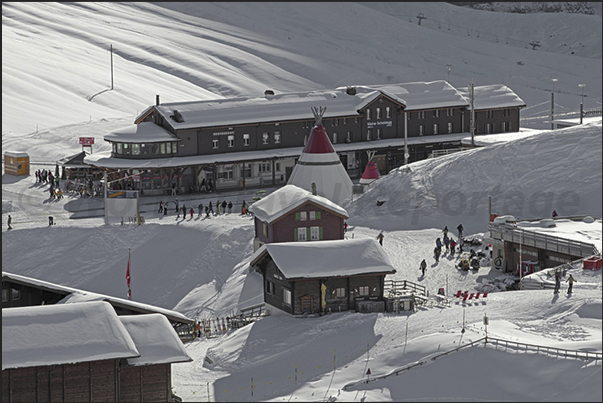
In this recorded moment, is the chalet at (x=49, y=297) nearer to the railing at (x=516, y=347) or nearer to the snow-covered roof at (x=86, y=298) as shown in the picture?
the snow-covered roof at (x=86, y=298)

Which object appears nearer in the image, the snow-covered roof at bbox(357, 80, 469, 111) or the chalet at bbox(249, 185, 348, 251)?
the chalet at bbox(249, 185, 348, 251)

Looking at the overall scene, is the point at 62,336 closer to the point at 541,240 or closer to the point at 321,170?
the point at 541,240

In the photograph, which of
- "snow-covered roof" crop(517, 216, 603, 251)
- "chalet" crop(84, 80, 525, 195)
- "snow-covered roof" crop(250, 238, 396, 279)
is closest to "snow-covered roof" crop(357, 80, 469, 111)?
"chalet" crop(84, 80, 525, 195)

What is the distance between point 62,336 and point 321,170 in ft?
120

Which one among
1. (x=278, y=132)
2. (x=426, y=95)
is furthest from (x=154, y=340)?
(x=426, y=95)

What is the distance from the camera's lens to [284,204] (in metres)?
56.5

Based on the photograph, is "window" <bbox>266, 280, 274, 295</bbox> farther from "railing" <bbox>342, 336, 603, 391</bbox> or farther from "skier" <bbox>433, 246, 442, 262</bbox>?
"railing" <bbox>342, 336, 603, 391</bbox>

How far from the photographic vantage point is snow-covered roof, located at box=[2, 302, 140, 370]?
117 feet

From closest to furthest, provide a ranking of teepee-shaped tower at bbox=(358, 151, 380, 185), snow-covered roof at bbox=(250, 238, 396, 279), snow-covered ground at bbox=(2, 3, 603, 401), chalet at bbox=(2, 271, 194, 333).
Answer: snow-covered ground at bbox=(2, 3, 603, 401) < chalet at bbox=(2, 271, 194, 333) < snow-covered roof at bbox=(250, 238, 396, 279) < teepee-shaped tower at bbox=(358, 151, 380, 185)

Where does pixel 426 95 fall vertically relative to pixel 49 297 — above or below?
above

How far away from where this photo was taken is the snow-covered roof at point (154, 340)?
1464 inches

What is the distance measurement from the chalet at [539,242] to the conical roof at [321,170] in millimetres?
15407

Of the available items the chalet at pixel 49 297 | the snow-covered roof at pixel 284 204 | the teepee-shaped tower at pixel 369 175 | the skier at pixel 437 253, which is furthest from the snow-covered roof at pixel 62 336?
the teepee-shaped tower at pixel 369 175

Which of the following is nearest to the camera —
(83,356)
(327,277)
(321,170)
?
(83,356)
